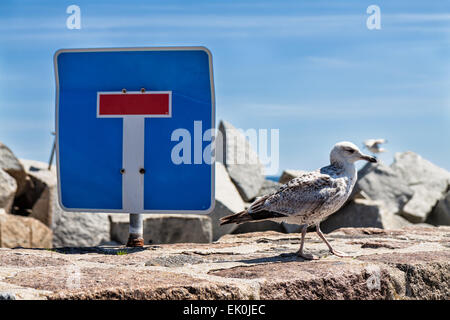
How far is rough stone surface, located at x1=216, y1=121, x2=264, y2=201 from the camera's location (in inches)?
483

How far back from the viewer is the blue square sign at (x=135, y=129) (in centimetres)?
500

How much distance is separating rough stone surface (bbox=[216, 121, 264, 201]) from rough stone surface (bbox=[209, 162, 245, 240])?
1.41 ft

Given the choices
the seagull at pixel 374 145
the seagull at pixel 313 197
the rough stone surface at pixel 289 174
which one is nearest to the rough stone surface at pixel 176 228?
the rough stone surface at pixel 289 174

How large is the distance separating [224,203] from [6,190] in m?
4.40

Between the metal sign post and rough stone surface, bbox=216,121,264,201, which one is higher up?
the metal sign post

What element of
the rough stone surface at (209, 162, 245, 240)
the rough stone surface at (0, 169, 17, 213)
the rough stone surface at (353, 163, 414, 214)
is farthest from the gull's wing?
the rough stone surface at (353, 163, 414, 214)

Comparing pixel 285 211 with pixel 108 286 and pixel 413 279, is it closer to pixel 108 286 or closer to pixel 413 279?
pixel 413 279

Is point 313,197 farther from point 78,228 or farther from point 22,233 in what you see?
point 78,228

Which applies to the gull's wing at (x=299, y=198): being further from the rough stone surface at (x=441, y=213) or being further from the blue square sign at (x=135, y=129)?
the rough stone surface at (x=441, y=213)

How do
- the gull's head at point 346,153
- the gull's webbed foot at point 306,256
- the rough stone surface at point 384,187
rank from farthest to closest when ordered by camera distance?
the rough stone surface at point 384,187 < the gull's head at point 346,153 < the gull's webbed foot at point 306,256

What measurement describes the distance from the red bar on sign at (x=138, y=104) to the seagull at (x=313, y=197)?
112cm

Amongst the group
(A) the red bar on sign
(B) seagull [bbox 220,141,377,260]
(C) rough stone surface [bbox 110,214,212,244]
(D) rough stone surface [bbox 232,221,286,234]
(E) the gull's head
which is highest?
(A) the red bar on sign

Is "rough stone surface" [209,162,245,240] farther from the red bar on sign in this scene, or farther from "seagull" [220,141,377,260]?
"seagull" [220,141,377,260]

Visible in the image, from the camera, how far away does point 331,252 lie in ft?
15.1
